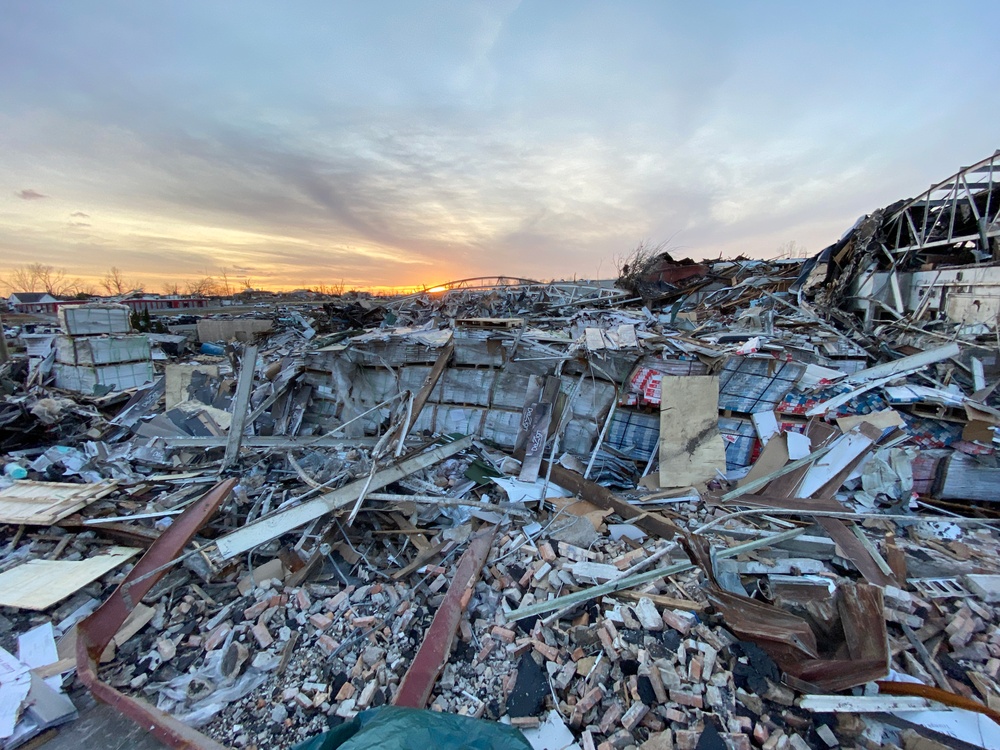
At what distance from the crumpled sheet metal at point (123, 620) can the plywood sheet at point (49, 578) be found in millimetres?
723

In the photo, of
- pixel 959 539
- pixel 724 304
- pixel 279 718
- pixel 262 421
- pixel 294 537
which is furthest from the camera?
pixel 724 304

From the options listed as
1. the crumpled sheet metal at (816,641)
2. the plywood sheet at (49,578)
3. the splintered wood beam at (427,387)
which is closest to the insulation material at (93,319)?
the plywood sheet at (49,578)

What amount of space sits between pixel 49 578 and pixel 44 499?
63.5 inches

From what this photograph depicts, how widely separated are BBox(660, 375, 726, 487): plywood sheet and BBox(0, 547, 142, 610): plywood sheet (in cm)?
597

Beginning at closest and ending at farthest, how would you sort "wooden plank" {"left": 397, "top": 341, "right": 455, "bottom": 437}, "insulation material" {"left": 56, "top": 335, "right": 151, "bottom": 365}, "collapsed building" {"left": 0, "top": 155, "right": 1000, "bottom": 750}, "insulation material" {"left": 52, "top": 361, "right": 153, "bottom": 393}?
"collapsed building" {"left": 0, "top": 155, "right": 1000, "bottom": 750}
"wooden plank" {"left": 397, "top": 341, "right": 455, "bottom": 437}
"insulation material" {"left": 56, "top": 335, "right": 151, "bottom": 365}
"insulation material" {"left": 52, "top": 361, "right": 153, "bottom": 393}

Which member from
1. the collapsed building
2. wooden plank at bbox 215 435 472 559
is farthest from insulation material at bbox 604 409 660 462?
wooden plank at bbox 215 435 472 559

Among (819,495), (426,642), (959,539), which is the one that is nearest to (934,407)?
(959,539)

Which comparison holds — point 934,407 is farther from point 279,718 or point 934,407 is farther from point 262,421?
point 262,421

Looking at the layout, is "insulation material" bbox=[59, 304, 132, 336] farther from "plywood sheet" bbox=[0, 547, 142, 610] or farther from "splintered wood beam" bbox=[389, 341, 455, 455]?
"splintered wood beam" bbox=[389, 341, 455, 455]

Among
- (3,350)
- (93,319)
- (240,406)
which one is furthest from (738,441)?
(3,350)

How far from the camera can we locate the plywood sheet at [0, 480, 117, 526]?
4340mm

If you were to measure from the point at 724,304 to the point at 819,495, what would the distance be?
268 inches

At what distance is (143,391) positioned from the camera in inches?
341

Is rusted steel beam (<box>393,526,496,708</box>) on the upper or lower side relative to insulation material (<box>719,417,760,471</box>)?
lower
